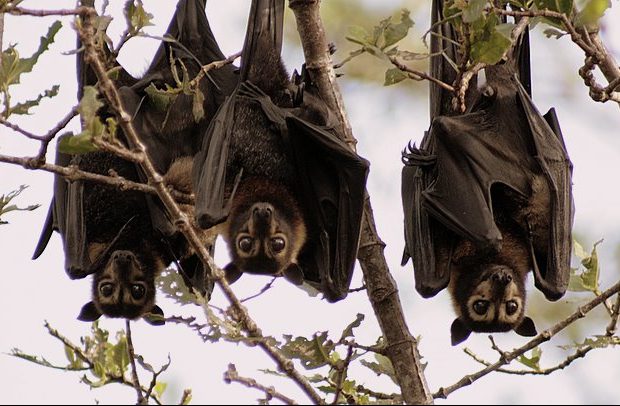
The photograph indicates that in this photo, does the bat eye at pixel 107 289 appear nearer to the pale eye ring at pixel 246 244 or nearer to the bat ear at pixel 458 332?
the pale eye ring at pixel 246 244

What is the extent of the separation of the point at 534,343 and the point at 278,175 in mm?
2746

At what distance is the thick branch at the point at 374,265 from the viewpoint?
738 cm

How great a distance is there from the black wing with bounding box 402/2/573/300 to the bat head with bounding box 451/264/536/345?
10.7 inches

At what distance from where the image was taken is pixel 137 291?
871 cm

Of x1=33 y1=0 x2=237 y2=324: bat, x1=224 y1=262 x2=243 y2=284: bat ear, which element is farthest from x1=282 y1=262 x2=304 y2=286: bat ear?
x1=33 y1=0 x2=237 y2=324: bat

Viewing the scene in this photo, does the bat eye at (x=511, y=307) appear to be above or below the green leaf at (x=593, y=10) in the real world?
below

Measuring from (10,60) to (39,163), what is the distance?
2.40 ft

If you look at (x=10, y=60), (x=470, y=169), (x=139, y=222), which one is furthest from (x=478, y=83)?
(x=10, y=60)

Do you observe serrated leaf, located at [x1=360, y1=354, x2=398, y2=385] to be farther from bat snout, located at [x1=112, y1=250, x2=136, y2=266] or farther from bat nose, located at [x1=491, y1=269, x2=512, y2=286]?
bat snout, located at [x1=112, y1=250, x2=136, y2=266]

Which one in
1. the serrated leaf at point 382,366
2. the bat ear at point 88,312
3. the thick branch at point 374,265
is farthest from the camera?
the bat ear at point 88,312

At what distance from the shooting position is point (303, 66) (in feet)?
27.2

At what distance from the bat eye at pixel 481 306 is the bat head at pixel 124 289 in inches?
115

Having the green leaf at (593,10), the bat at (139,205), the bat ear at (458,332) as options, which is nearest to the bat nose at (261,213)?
the bat at (139,205)

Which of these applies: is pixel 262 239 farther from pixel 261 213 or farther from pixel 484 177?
pixel 484 177
